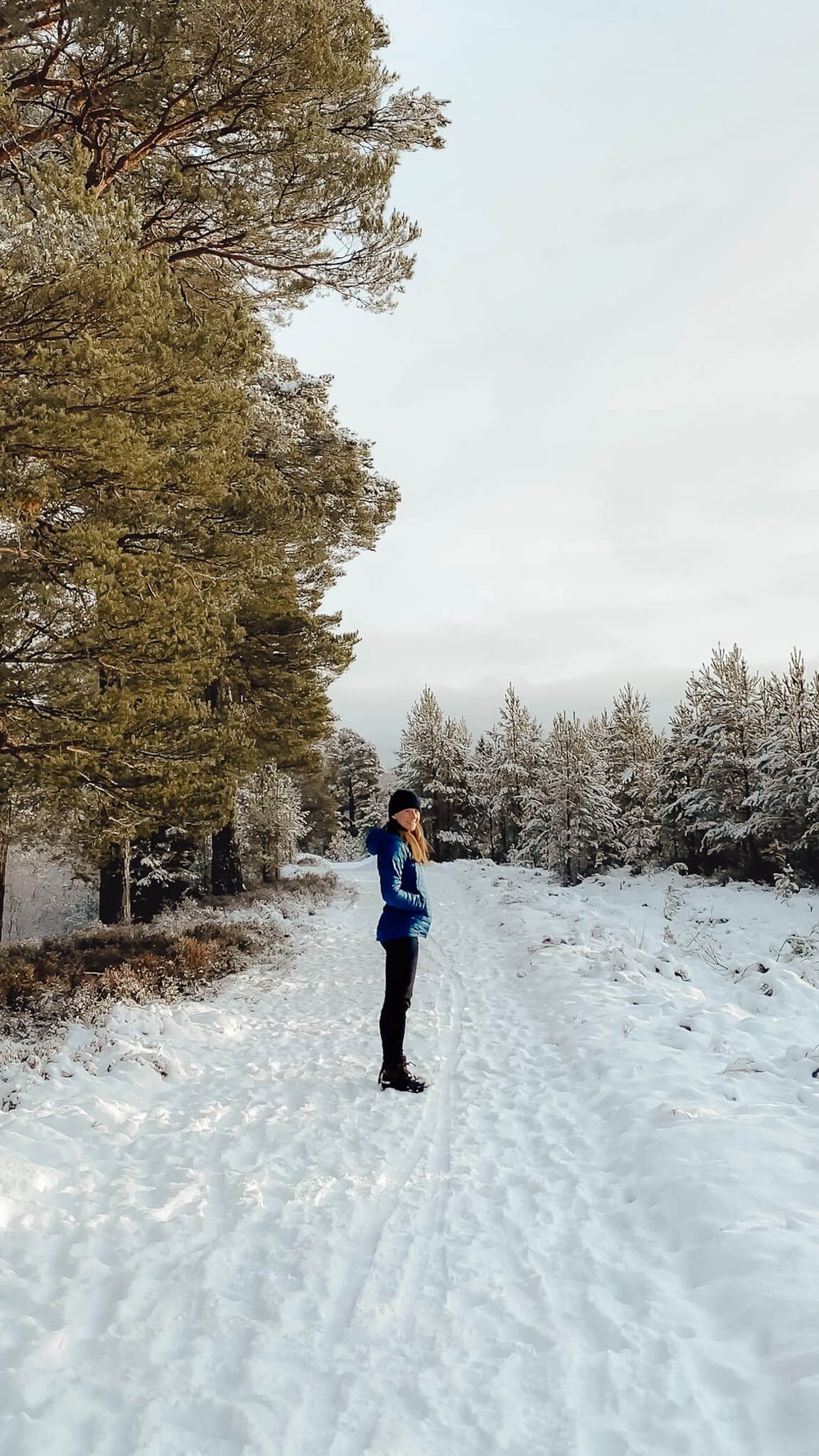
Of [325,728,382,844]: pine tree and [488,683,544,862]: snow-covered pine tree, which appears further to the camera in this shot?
[325,728,382,844]: pine tree

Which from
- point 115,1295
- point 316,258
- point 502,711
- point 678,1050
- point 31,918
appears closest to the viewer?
point 115,1295

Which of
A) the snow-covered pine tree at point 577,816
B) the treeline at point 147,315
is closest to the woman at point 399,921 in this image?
the treeline at point 147,315

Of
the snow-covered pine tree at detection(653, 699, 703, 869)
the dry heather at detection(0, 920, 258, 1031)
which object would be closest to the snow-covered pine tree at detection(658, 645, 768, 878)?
the snow-covered pine tree at detection(653, 699, 703, 869)

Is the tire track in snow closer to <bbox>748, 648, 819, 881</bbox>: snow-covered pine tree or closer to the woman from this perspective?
the woman

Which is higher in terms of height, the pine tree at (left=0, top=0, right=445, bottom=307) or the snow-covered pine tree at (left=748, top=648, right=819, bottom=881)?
the pine tree at (left=0, top=0, right=445, bottom=307)

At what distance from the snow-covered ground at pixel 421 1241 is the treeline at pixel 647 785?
15.9m

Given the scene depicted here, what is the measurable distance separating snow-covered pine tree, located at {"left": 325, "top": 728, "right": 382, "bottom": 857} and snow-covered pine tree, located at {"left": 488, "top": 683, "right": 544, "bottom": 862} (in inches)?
445

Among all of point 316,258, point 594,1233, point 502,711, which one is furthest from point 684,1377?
point 502,711

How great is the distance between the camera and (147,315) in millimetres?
6770

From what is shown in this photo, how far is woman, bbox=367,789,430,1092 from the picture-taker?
6.18 meters

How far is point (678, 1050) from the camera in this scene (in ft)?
21.3

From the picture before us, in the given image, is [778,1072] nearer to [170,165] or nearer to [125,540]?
[125,540]

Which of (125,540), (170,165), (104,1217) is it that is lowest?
(104,1217)

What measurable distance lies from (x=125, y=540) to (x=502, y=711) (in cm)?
4357
